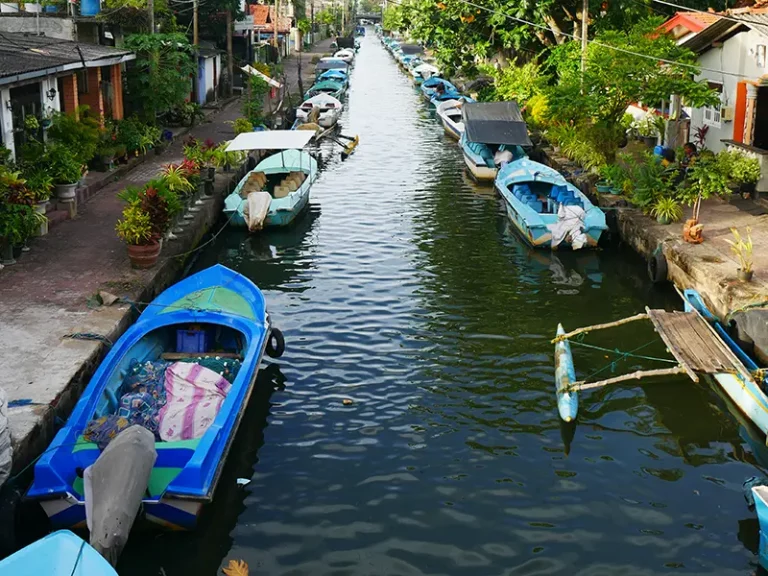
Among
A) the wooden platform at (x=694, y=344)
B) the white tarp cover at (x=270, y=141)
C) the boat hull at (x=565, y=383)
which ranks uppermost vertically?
the white tarp cover at (x=270, y=141)

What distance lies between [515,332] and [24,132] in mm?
11628

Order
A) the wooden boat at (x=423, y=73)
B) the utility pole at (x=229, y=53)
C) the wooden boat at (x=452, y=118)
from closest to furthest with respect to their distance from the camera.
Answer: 1. the wooden boat at (x=452, y=118)
2. the utility pole at (x=229, y=53)
3. the wooden boat at (x=423, y=73)

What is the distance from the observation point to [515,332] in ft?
48.0

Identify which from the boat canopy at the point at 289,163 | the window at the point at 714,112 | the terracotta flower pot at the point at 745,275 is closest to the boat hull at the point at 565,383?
the terracotta flower pot at the point at 745,275

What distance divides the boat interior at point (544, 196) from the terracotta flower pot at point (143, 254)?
29.5 ft

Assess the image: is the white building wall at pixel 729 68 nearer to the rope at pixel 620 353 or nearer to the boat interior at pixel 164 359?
the rope at pixel 620 353

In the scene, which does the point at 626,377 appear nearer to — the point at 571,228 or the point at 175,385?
the point at 175,385

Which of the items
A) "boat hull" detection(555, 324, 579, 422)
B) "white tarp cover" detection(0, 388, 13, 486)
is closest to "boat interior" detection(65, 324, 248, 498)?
"white tarp cover" detection(0, 388, 13, 486)

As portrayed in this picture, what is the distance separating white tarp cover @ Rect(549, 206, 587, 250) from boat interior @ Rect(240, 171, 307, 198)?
692 cm

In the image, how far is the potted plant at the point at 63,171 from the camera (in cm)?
1797

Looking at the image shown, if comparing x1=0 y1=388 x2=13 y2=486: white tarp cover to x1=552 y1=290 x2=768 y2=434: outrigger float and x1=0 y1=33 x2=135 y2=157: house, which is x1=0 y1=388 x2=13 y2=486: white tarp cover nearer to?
x1=552 y1=290 x2=768 y2=434: outrigger float

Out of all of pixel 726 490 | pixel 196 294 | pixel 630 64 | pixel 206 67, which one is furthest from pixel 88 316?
pixel 206 67

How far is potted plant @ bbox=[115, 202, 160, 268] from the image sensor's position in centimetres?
1529

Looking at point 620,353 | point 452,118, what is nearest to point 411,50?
point 452,118
